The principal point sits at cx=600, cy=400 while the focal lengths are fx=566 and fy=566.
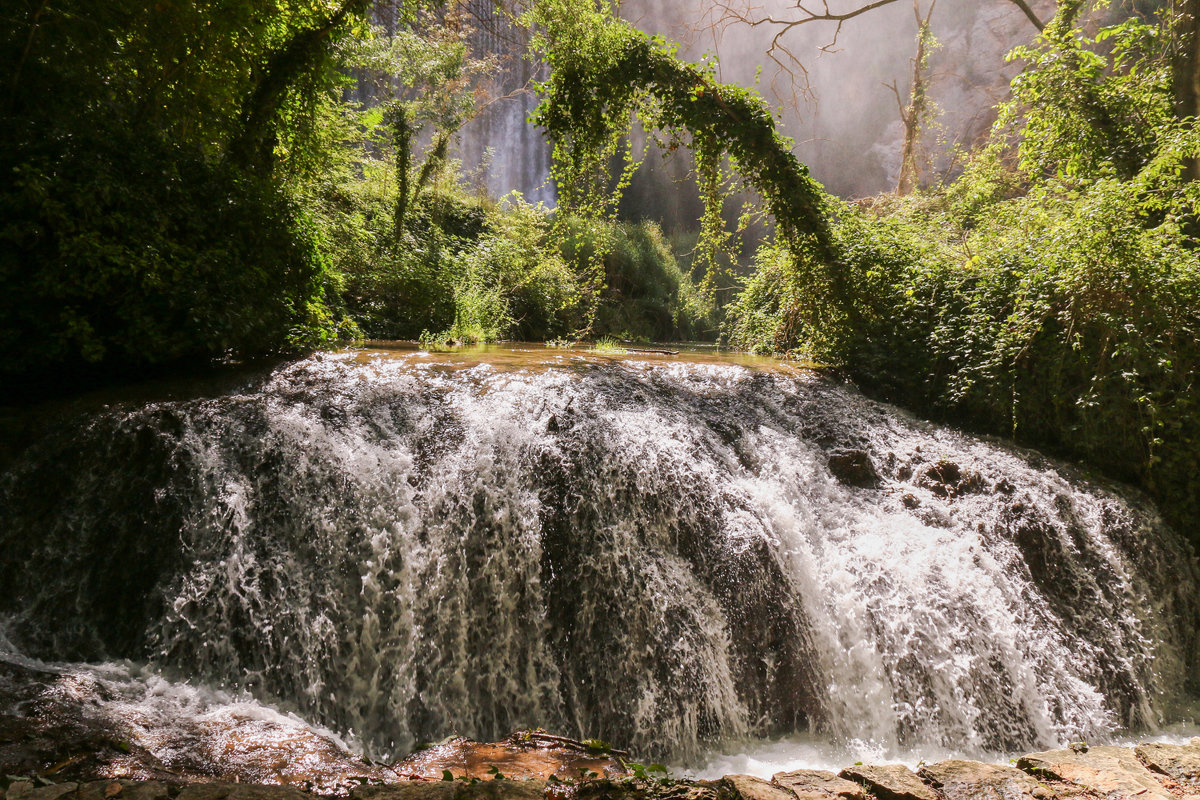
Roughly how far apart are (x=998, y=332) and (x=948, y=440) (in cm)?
121

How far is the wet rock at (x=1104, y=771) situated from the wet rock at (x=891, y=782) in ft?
2.27

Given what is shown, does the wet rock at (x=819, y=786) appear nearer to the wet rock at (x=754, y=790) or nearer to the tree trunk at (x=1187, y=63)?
the wet rock at (x=754, y=790)

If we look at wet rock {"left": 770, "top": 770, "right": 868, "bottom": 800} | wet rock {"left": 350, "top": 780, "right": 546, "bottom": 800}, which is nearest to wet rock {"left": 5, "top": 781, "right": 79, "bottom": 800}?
wet rock {"left": 350, "top": 780, "right": 546, "bottom": 800}

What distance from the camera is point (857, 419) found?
570 centimetres

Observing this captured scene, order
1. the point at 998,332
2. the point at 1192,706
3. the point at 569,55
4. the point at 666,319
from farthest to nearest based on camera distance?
the point at 666,319 → the point at 569,55 → the point at 998,332 → the point at 1192,706

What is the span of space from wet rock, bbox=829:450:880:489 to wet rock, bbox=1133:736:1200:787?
2296 mm

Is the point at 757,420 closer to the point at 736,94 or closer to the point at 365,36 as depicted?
the point at 736,94

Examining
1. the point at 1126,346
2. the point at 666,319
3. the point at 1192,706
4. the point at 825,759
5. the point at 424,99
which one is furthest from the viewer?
the point at 666,319

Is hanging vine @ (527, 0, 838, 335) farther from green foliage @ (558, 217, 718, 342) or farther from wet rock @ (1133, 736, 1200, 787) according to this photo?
green foliage @ (558, 217, 718, 342)

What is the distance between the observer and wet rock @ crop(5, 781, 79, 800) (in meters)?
1.74

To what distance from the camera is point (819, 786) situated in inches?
96.0

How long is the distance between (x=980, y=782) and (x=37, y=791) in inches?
141

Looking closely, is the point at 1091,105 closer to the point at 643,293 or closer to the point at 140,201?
the point at 140,201

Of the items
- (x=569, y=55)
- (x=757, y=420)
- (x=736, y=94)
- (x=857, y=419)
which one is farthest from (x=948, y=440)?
(x=569, y=55)
